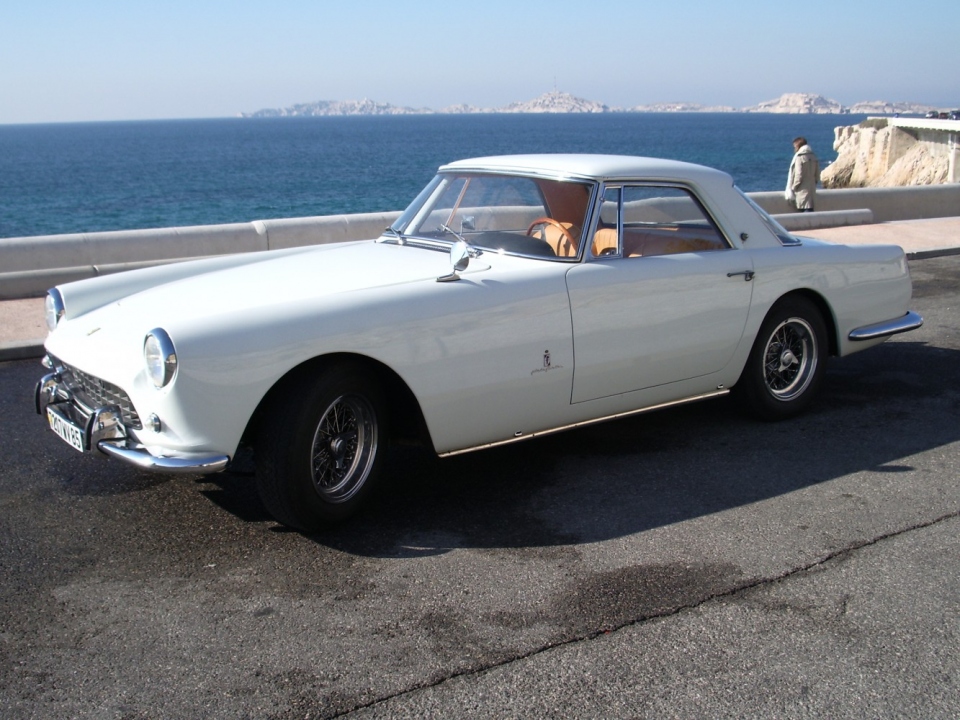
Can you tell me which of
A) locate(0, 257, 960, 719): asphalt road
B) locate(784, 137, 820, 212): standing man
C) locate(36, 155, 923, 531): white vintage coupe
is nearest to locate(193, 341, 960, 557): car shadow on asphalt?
locate(0, 257, 960, 719): asphalt road

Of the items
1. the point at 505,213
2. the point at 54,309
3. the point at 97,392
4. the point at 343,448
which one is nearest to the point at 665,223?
the point at 505,213

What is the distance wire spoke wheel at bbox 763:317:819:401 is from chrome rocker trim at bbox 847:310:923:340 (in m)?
0.35

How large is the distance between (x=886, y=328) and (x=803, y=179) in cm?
896

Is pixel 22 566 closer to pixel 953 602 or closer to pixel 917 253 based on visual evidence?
pixel 953 602

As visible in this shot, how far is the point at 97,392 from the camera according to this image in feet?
13.9

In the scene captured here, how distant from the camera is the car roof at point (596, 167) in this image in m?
5.15

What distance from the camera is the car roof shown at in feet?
16.9

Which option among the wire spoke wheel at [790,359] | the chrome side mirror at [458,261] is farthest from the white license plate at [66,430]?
the wire spoke wheel at [790,359]

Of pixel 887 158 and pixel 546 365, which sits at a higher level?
pixel 546 365

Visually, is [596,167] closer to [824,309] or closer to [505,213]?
[505,213]

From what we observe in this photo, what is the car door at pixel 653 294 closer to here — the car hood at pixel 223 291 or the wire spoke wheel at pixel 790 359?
the wire spoke wheel at pixel 790 359

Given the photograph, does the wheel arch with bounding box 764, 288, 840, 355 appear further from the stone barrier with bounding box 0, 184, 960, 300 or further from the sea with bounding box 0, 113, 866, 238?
the sea with bounding box 0, 113, 866, 238

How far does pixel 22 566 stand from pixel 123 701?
3.90 ft

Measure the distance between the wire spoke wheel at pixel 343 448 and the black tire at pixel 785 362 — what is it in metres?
2.38
